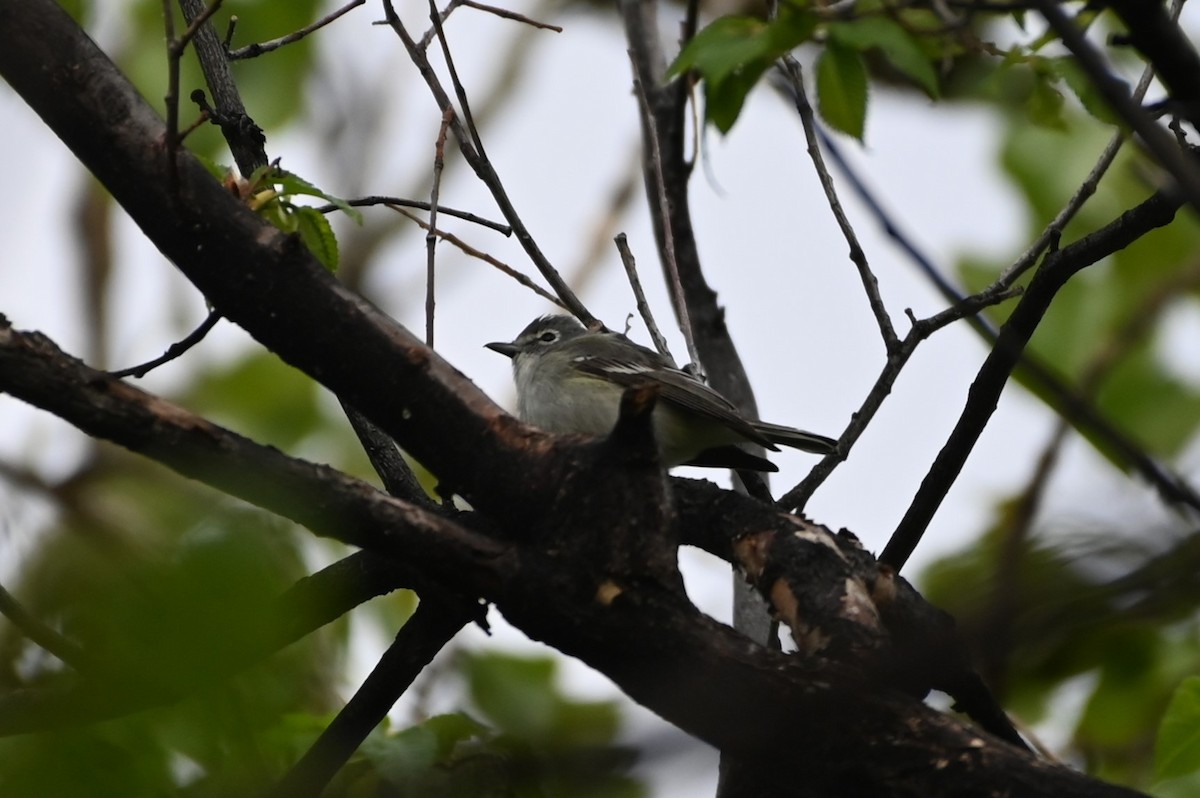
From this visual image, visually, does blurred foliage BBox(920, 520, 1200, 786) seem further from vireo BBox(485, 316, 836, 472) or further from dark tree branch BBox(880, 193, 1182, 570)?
vireo BBox(485, 316, 836, 472)

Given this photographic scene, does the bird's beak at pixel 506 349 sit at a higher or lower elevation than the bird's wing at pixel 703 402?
higher

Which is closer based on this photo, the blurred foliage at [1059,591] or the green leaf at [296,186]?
the blurred foliage at [1059,591]

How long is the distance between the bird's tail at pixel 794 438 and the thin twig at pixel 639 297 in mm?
1060

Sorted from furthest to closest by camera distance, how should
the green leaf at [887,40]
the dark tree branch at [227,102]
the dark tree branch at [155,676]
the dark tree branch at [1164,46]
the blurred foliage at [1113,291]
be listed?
the blurred foliage at [1113,291] < the dark tree branch at [227,102] < the green leaf at [887,40] < the dark tree branch at [1164,46] < the dark tree branch at [155,676]

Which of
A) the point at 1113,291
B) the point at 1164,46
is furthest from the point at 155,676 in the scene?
the point at 1113,291

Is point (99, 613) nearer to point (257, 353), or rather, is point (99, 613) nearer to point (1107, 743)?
point (1107, 743)

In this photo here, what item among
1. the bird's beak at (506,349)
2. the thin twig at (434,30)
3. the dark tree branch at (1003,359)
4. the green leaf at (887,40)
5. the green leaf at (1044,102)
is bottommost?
the dark tree branch at (1003,359)

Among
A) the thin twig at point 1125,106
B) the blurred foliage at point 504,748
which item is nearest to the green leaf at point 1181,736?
the blurred foliage at point 504,748

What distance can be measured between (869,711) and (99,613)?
1.65 m

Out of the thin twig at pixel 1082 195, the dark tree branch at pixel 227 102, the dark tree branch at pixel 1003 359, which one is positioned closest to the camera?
the dark tree branch at pixel 1003 359

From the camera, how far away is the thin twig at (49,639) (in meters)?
1.49

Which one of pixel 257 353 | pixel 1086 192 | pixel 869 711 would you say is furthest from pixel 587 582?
pixel 257 353

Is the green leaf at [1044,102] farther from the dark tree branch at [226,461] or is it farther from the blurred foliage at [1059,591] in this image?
the blurred foliage at [1059,591]

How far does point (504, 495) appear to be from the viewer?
9.61 feet
